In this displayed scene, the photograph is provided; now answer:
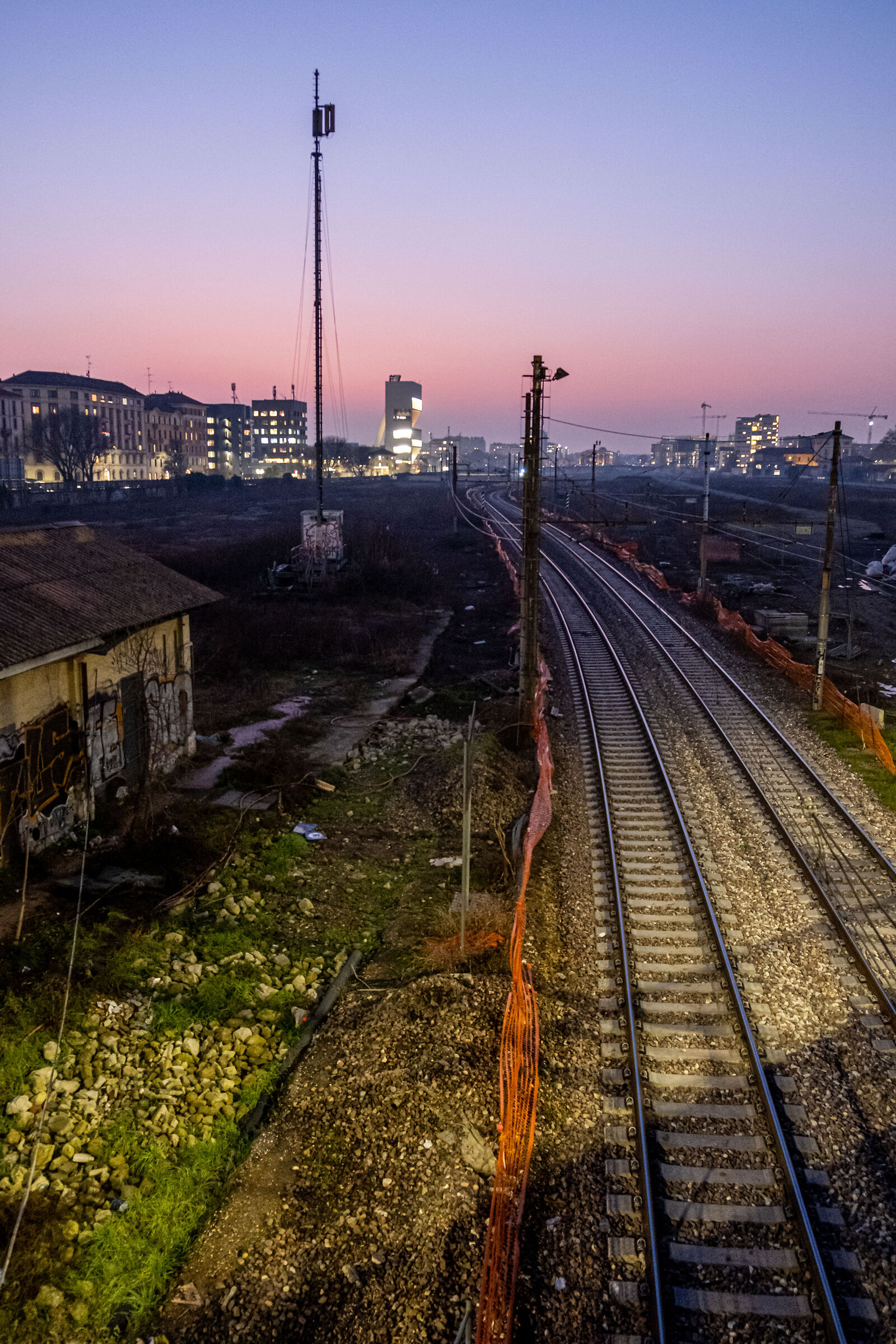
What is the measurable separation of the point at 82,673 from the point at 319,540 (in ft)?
90.7

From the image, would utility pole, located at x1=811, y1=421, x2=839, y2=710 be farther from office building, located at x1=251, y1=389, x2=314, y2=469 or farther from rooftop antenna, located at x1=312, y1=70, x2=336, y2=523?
office building, located at x1=251, y1=389, x2=314, y2=469

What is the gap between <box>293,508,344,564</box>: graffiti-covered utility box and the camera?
40.7 metres

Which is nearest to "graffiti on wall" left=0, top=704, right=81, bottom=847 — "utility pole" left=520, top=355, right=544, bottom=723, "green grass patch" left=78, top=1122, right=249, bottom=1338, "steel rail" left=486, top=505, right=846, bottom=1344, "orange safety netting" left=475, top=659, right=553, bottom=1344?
"green grass patch" left=78, top=1122, right=249, bottom=1338

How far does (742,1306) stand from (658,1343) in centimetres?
86

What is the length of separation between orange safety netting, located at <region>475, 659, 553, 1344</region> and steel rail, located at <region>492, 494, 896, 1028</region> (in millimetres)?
4254

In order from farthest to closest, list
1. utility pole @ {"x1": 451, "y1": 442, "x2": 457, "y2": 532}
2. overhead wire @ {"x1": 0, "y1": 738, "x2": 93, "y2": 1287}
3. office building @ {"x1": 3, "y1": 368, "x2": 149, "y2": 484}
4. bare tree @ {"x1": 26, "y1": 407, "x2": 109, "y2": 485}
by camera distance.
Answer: office building @ {"x1": 3, "y1": 368, "x2": 149, "y2": 484} < bare tree @ {"x1": 26, "y1": 407, "x2": 109, "y2": 485} < utility pole @ {"x1": 451, "y1": 442, "x2": 457, "y2": 532} < overhead wire @ {"x1": 0, "y1": 738, "x2": 93, "y2": 1287}

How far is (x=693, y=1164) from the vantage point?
7.93 m

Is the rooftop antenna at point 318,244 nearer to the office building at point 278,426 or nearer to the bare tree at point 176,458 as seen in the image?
the bare tree at point 176,458

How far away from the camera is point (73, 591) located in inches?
571

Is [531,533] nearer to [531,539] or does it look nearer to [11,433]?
[531,539]

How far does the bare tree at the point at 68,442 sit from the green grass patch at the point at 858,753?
271 feet

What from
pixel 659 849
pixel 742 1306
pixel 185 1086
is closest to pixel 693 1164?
pixel 742 1306

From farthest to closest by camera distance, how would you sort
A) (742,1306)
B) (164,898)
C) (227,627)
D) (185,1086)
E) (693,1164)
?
(227,627) < (164,898) < (185,1086) < (693,1164) < (742,1306)

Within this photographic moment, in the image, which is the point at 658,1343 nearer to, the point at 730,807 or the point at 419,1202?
the point at 419,1202
